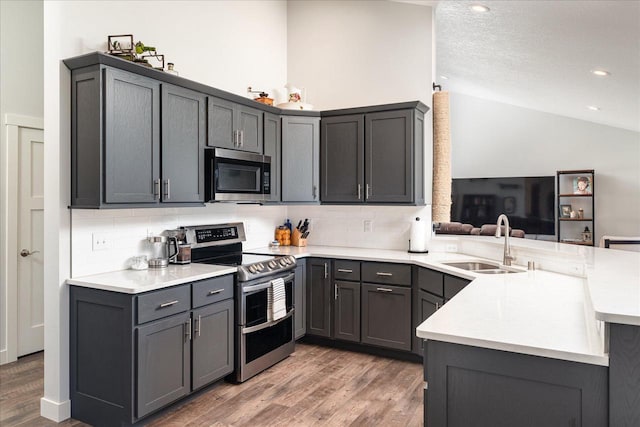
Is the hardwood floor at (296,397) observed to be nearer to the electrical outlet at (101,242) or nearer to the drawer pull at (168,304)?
the drawer pull at (168,304)

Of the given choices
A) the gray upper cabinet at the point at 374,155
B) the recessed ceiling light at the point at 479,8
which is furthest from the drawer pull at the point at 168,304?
the recessed ceiling light at the point at 479,8

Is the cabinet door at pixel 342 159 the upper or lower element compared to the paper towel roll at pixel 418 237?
upper

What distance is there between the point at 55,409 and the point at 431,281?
2.70 metres

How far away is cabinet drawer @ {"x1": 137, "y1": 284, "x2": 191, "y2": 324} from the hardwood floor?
2.18 ft

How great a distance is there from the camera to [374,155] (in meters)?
4.11

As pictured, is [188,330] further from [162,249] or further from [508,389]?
[508,389]

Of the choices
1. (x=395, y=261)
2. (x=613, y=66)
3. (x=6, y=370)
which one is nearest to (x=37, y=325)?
(x=6, y=370)

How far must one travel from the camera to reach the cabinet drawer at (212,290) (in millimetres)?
2861

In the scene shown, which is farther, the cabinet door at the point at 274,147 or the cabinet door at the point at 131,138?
the cabinet door at the point at 274,147

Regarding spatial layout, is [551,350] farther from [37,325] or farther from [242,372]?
[37,325]

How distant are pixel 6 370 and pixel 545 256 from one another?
4.19 metres

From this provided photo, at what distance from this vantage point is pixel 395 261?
147 inches

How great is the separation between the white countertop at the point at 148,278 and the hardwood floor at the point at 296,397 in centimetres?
84

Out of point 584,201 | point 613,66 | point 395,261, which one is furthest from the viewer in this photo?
point 584,201
